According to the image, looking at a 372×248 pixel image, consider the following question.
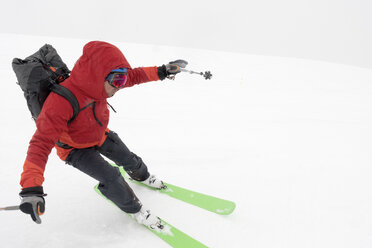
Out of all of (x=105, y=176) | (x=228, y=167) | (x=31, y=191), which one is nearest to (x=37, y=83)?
(x=31, y=191)

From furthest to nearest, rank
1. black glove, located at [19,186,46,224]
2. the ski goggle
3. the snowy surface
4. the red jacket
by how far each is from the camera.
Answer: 1. the snowy surface
2. the ski goggle
3. the red jacket
4. black glove, located at [19,186,46,224]

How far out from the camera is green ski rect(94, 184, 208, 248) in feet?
6.61

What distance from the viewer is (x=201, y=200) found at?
252 centimetres

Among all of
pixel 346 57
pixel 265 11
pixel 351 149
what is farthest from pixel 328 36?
pixel 351 149

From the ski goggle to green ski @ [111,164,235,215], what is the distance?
1.39m

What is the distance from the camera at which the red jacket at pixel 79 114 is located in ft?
4.91

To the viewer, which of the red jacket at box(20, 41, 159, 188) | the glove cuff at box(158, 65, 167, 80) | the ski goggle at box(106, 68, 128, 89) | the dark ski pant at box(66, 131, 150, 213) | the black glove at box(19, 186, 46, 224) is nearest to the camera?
the black glove at box(19, 186, 46, 224)

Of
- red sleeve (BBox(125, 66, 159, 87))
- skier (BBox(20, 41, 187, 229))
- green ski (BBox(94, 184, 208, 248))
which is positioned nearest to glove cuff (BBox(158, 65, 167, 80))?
red sleeve (BBox(125, 66, 159, 87))

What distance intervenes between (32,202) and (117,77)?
1032 mm

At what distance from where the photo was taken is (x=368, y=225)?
2.30 m

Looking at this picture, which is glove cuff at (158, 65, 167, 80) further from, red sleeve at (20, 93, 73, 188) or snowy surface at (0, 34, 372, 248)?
snowy surface at (0, 34, 372, 248)

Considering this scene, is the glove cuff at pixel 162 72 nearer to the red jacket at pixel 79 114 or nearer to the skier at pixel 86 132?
the skier at pixel 86 132

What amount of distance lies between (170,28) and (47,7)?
7859 millimetres

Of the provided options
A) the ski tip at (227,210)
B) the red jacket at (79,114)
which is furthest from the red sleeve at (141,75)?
the ski tip at (227,210)
